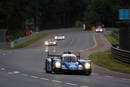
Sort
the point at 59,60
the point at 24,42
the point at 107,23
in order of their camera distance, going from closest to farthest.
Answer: the point at 59,60 < the point at 24,42 < the point at 107,23

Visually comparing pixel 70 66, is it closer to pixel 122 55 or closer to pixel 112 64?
pixel 112 64

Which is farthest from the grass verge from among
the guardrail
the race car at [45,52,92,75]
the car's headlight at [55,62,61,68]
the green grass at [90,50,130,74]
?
the car's headlight at [55,62,61,68]

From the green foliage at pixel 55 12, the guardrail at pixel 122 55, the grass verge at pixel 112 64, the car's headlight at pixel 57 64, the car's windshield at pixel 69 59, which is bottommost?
the grass verge at pixel 112 64

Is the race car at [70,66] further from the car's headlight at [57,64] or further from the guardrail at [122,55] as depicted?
the guardrail at [122,55]

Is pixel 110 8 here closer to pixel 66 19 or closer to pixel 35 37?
pixel 35 37

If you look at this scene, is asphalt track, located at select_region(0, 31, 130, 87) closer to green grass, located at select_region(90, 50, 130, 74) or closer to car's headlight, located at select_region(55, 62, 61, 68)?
car's headlight, located at select_region(55, 62, 61, 68)

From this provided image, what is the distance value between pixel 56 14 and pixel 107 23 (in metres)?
62.3

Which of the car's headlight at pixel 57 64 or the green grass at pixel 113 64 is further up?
the car's headlight at pixel 57 64

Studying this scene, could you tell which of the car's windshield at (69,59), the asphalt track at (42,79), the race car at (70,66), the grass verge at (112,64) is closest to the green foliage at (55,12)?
the grass verge at (112,64)

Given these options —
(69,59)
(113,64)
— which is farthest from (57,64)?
(113,64)

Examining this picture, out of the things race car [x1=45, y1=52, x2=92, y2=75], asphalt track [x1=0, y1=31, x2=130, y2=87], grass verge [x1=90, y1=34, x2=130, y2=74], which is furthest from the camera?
grass verge [x1=90, y1=34, x2=130, y2=74]

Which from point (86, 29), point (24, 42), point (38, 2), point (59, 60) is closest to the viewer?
point (59, 60)

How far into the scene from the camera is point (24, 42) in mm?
67688

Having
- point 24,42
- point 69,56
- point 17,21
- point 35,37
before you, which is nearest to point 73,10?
point 17,21
